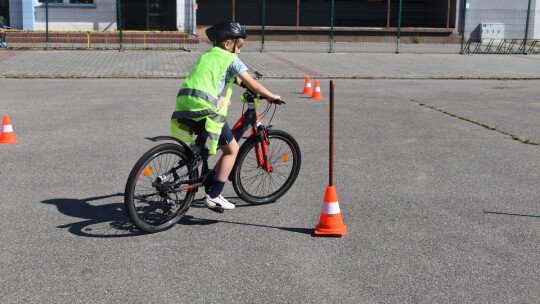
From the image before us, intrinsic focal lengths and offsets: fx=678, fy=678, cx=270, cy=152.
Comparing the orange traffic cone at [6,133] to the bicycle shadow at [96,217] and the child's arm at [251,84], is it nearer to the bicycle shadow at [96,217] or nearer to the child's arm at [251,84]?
the bicycle shadow at [96,217]

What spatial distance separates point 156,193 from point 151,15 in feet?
95.3

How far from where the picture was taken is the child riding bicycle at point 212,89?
17.6ft

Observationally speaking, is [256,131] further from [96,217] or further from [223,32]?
[96,217]

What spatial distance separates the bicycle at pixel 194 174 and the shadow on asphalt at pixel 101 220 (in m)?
0.17

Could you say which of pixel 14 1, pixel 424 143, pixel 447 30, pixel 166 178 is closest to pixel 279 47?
pixel 447 30

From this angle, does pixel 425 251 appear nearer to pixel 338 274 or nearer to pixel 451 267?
pixel 451 267

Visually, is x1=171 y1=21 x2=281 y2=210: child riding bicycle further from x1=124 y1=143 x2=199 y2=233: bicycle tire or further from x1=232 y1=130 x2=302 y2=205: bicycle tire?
x1=232 y1=130 x2=302 y2=205: bicycle tire

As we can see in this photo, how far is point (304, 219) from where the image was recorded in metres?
5.92

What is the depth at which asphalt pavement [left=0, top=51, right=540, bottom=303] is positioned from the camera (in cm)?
442

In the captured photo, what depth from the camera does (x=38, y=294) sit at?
423 cm

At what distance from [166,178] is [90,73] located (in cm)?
1336

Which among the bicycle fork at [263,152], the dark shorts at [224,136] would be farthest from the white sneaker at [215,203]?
the bicycle fork at [263,152]

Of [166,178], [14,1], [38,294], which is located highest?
[14,1]

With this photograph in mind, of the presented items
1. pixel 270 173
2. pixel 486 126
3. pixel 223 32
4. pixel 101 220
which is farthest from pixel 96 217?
pixel 486 126
